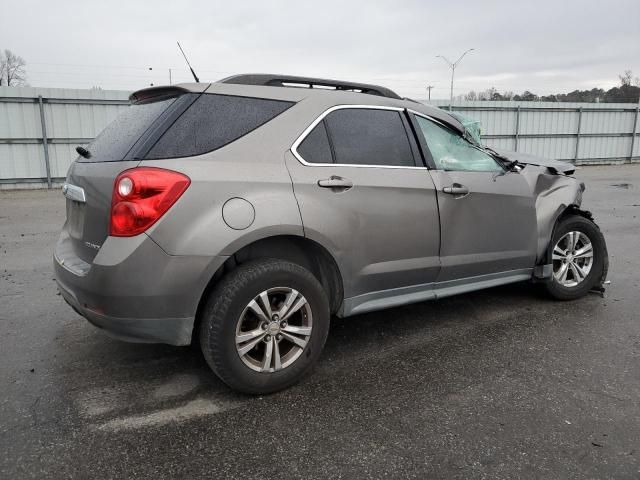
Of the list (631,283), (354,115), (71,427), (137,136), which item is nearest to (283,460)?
(71,427)

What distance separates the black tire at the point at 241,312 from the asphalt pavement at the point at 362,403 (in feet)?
0.40

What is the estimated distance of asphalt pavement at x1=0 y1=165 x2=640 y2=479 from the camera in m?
2.30

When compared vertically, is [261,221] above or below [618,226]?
above

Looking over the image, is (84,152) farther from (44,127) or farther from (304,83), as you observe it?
(44,127)

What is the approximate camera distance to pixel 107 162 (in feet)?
9.31

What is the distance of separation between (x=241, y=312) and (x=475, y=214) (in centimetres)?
193

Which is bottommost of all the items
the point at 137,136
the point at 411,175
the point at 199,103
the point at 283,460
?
the point at 283,460

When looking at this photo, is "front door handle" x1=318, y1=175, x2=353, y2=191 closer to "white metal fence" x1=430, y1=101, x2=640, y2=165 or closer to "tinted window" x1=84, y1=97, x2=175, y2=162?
"tinted window" x1=84, y1=97, x2=175, y2=162

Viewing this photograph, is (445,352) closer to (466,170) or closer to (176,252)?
(466,170)

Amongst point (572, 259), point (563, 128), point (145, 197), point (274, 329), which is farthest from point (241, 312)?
point (563, 128)

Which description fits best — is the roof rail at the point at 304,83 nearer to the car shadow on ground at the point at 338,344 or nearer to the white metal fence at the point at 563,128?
the car shadow on ground at the point at 338,344

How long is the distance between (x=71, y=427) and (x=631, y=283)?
5018 millimetres

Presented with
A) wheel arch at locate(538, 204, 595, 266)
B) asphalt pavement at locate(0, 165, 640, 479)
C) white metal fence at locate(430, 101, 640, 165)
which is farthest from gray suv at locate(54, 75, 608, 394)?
white metal fence at locate(430, 101, 640, 165)

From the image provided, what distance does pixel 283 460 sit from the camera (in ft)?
7.61
